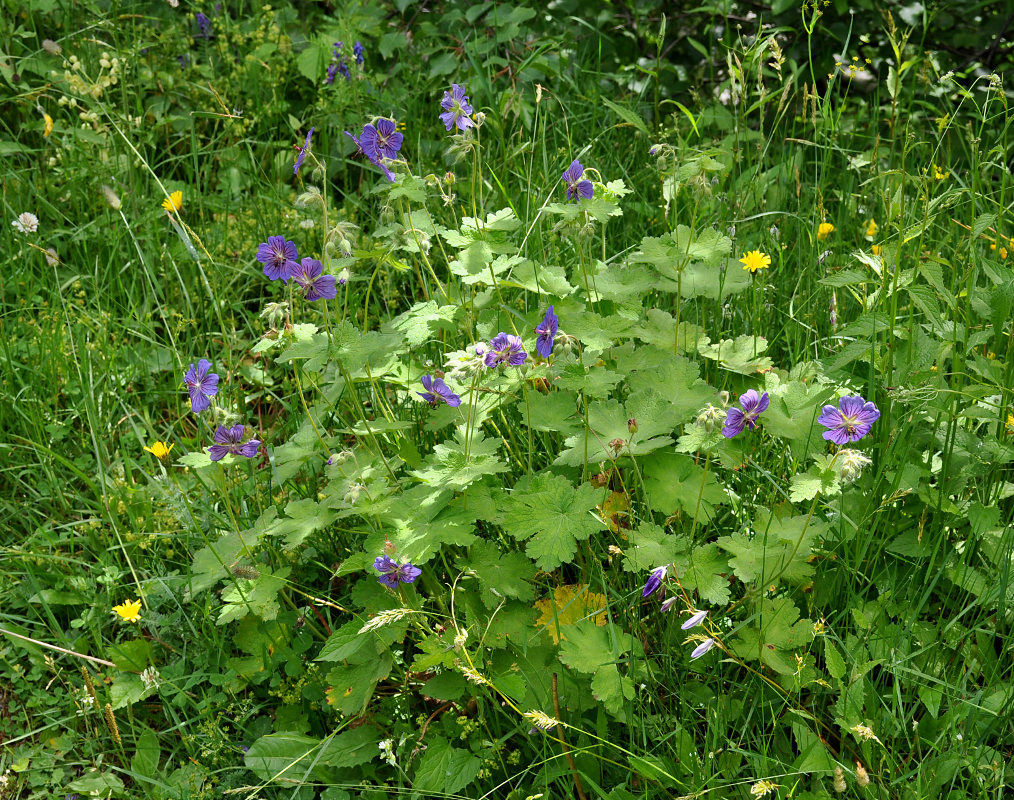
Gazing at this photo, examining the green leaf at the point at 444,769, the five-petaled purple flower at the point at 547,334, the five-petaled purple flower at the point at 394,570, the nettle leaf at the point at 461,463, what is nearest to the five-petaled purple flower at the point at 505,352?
the five-petaled purple flower at the point at 547,334

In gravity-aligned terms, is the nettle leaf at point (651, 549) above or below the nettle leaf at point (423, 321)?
below

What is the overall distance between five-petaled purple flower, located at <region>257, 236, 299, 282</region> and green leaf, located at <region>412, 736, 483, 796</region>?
96cm

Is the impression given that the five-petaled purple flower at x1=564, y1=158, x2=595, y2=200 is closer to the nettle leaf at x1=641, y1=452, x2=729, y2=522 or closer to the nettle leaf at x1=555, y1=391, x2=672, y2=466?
the nettle leaf at x1=555, y1=391, x2=672, y2=466

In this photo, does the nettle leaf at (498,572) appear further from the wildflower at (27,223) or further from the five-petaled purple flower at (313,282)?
the wildflower at (27,223)

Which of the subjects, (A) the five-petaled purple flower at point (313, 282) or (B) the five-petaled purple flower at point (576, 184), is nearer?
(A) the five-petaled purple flower at point (313, 282)

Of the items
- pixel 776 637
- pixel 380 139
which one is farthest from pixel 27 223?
pixel 776 637

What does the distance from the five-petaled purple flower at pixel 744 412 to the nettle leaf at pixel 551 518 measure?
280mm

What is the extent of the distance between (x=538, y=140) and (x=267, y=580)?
6.61 ft

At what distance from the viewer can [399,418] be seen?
2.36 metres

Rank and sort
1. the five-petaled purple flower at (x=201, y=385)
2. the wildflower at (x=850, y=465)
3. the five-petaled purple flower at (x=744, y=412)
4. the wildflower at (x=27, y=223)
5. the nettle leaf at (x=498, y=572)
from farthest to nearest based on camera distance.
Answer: the wildflower at (x=27, y=223), the five-petaled purple flower at (x=201, y=385), the nettle leaf at (x=498, y=572), the five-petaled purple flower at (x=744, y=412), the wildflower at (x=850, y=465)

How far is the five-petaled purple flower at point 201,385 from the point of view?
1995 mm

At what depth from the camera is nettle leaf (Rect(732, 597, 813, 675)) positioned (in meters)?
1.78

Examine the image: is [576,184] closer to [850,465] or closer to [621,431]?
[621,431]

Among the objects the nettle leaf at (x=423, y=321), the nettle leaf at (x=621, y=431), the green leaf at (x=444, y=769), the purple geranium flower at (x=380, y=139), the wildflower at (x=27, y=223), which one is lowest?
the green leaf at (x=444, y=769)
